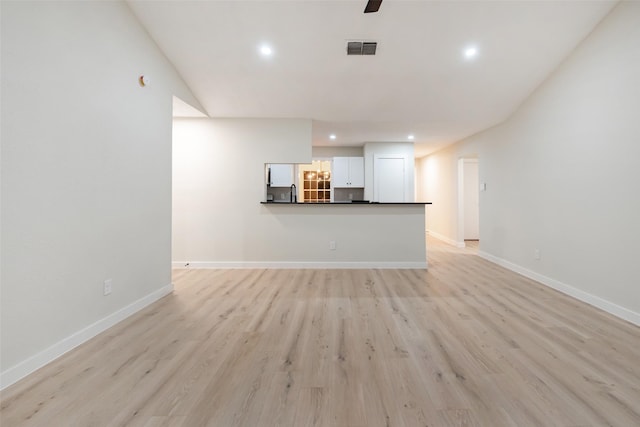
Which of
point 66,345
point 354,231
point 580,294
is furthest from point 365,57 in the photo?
point 66,345

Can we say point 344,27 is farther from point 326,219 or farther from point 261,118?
point 326,219

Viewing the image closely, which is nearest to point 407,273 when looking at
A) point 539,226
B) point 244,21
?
point 539,226

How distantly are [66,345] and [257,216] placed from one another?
265cm

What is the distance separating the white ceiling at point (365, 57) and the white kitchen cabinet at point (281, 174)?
1.33 meters

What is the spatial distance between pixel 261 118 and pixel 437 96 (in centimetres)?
270

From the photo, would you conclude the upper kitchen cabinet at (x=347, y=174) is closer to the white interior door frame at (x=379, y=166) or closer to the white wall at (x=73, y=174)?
the white interior door frame at (x=379, y=166)

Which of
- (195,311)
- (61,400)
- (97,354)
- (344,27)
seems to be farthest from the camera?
(344,27)

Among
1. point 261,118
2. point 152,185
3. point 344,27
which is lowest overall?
point 152,185

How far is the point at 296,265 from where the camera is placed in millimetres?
4113

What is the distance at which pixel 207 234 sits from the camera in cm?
411

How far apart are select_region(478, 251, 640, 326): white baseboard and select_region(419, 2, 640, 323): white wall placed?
1 centimetres

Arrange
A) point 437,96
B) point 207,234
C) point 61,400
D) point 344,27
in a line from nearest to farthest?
point 61,400, point 344,27, point 437,96, point 207,234

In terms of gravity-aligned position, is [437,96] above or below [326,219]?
above

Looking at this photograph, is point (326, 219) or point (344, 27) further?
point (326, 219)
